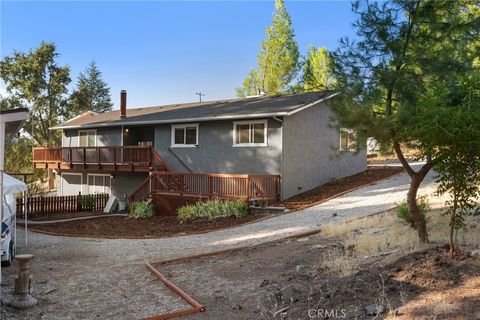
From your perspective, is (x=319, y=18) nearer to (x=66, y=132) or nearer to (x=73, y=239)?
(x=73, y=239)

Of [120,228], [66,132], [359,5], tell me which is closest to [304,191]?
[120,228]

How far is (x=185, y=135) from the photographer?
69.9ft

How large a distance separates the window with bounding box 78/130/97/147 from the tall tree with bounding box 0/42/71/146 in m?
16.8

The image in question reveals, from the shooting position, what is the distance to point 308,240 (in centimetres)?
936

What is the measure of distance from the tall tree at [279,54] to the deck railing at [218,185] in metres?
19.1

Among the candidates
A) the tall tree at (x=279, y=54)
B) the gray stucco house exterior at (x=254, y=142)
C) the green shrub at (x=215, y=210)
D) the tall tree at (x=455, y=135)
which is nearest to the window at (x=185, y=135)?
the gray stucco house exterior at (x=254, y=142)

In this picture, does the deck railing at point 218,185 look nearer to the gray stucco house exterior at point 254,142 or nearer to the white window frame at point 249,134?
the gray stucco house exterior at point 254,142

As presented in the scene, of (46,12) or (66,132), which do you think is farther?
(66,132)

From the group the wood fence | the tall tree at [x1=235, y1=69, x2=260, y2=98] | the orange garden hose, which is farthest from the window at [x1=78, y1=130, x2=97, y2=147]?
the orange garden hose

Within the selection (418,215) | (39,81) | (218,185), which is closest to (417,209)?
(418,215)

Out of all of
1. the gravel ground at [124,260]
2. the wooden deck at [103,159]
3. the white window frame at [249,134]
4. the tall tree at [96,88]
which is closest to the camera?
the gravel ground at [124,260]

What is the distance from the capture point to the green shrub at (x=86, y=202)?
22086 mm

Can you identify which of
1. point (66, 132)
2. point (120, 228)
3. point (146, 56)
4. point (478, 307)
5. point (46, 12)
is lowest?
point (120, 228)

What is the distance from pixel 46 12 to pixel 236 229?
9.19 m
